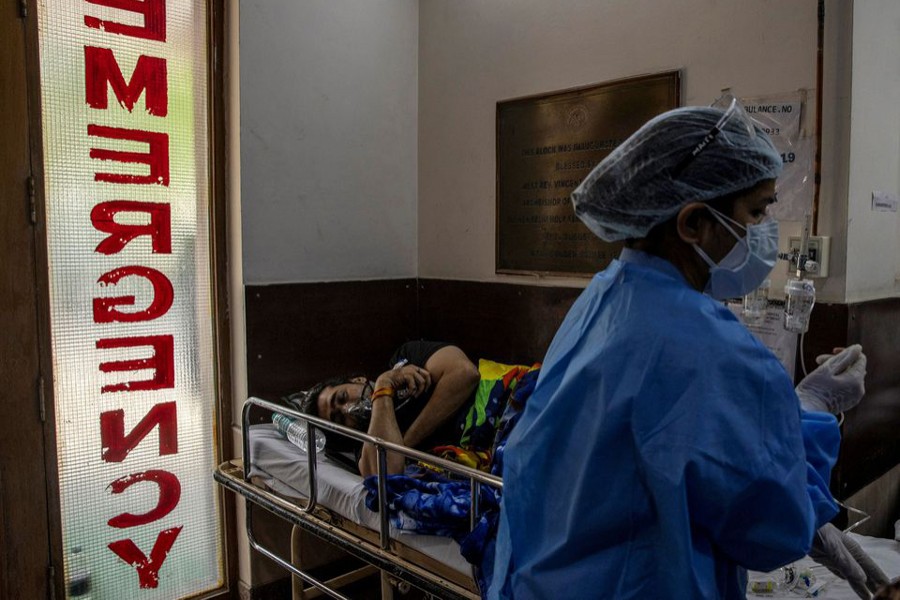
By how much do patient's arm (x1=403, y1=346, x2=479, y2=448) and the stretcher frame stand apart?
1.54ft

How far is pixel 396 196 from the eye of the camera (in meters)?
3.49

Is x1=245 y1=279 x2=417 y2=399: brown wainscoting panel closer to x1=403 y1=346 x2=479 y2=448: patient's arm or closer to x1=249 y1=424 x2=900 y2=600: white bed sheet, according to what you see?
x1=249 y1=424 x2=900 y2=600: white bed sheet

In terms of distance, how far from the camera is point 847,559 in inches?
56.7

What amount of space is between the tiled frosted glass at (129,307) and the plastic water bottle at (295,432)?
41 cm

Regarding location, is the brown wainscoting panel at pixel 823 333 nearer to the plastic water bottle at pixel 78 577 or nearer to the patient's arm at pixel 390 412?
the patient's arm at pixel 390 412

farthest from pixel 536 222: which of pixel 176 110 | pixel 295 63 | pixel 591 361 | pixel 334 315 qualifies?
pixel 591 361

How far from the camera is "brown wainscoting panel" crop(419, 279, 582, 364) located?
117 inches

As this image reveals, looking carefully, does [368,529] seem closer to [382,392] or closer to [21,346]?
[382,392]

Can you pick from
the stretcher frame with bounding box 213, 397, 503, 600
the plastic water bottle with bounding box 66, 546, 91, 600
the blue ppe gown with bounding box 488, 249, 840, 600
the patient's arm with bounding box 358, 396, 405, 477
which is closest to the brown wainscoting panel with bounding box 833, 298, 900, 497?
the blue ppe gown with bounding box 488, 249, 840, 600

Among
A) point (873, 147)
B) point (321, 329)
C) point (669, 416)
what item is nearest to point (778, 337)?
point (873, 147)

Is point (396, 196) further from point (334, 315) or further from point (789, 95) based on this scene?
point (789, 95)

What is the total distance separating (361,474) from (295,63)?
1.83 m

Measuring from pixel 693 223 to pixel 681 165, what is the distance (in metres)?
0.11

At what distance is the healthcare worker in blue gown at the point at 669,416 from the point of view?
1.08m
